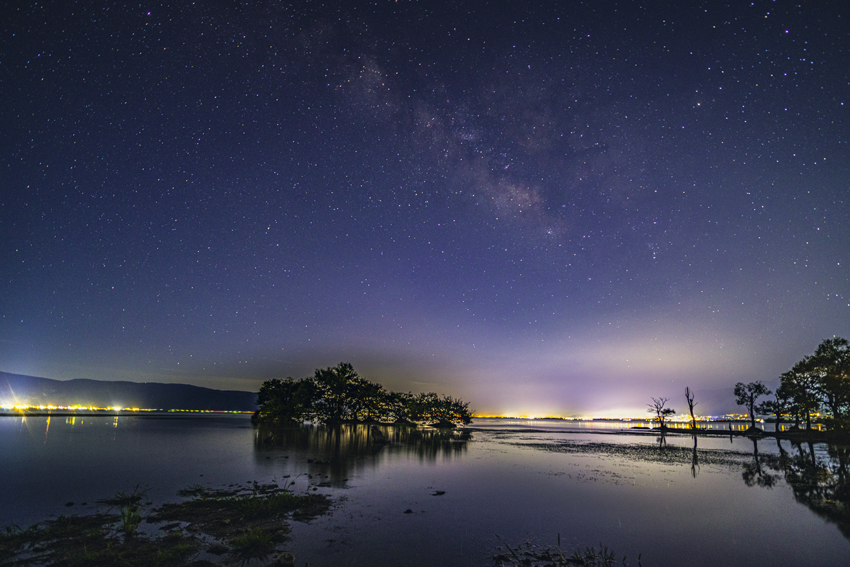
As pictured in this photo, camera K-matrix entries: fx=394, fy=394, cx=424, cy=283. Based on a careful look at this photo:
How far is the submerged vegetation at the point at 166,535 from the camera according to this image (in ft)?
35.7

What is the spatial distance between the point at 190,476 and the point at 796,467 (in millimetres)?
47722

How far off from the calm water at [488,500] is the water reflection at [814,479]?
139 millimetres

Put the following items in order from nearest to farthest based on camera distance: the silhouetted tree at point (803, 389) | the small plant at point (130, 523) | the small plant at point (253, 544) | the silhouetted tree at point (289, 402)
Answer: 1. the small plant at point (253, 544)
2. the small plant at point (130, 523)
3. the silhouetted tree at point (803, 389)
4. the silhouetted tree at point (289, 402)

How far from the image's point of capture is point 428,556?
12.4 metres

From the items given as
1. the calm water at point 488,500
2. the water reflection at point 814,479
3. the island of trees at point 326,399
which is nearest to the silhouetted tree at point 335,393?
the island of trees at point 326,399

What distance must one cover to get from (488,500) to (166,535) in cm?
1431

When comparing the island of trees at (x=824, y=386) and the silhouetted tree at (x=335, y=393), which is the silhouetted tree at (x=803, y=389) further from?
the silhouetted tree at (x=335, y=393)

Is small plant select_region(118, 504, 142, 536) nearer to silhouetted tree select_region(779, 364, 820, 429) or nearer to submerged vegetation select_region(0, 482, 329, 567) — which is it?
submerged vegetation select_region(0, 482, 329, 567)

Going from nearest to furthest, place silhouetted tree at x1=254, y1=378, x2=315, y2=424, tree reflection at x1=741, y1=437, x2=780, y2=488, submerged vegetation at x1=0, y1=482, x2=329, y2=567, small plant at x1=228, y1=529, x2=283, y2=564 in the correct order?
submerged vegetation at x1=0, y1=482, x2=329, y2=567 < small plant at x1=228, y1=529, x2=283, y2=564 < tree reflection at x1=741, y1=437, x2=780, y2=488 < silhouetted tree at x1=254, y1=378, x2=315, y2=424

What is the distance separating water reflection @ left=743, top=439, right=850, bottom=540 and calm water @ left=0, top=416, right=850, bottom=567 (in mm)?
139

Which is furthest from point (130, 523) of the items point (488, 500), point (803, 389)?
point (803, 389)

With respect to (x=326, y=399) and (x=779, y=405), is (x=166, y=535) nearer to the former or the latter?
(x=326, y=399)

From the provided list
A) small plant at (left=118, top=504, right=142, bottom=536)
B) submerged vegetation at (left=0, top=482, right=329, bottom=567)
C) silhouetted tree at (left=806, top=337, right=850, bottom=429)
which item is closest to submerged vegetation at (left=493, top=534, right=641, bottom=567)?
submerged vegetation at (left=0, top=482, right=329, bottom=567)

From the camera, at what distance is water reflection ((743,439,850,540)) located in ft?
62.9
